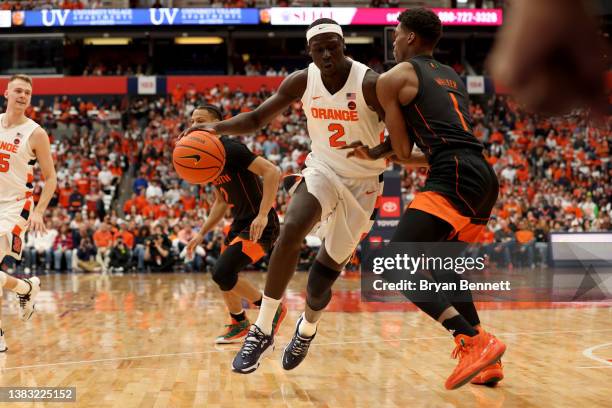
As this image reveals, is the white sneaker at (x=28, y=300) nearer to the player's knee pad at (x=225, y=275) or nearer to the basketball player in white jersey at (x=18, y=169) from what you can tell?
the basketball player in white jersey at (x=18, y=169)

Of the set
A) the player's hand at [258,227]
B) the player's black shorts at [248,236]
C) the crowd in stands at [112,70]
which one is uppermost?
the crowd in stands at [112,70]

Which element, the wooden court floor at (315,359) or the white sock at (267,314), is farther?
the white sock at (267,314)

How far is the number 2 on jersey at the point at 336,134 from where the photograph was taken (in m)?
4.94

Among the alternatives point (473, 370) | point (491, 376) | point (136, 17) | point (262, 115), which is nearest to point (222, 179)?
point (262, 115)

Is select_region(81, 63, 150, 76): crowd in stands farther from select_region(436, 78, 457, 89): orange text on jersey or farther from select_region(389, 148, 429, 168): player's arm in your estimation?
select_region(436, 78, 457, 89): orange text on jersey

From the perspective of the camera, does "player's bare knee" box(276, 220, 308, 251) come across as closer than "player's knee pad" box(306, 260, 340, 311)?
Yes

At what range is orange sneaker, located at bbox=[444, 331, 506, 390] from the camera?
414 centimetres

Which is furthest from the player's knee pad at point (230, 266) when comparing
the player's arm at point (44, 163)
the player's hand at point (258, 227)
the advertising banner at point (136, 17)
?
the advertising banner at point (136, 17)

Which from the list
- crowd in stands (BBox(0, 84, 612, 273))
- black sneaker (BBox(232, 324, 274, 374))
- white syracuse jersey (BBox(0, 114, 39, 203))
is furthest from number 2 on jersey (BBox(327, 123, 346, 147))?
crowd in stands (BBox(0, 84, 612, 273))

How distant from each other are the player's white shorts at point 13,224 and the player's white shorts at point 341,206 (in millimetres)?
3007

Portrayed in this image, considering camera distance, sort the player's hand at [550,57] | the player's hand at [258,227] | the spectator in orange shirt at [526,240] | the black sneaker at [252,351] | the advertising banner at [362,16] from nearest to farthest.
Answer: the player's hand at [550,57] → the black sneaker at [252,351] → the player's hand at [258,227] → the spectator in orange shirt at [526,240] → the advertising banner at [362,16]

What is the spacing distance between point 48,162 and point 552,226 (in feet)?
Result: 48.7

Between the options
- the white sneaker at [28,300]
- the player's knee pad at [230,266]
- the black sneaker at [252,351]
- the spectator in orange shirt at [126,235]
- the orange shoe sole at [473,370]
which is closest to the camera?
the orange shoe sole at [473,370]

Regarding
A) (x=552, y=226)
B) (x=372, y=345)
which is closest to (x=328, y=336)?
(x=372, y=345)
